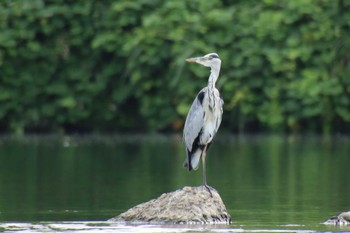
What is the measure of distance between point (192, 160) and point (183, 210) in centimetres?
130

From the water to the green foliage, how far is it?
78.7 inches

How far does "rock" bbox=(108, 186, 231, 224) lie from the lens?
15.0 metres

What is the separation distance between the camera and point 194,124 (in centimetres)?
1611

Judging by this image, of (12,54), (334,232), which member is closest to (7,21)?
(12,54)

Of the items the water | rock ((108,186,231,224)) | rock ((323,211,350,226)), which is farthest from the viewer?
the water

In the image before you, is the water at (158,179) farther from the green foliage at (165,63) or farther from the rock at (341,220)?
the green foliage at (165,63)

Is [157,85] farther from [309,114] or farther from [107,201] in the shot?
[107,201]

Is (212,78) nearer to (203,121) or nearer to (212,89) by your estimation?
(212,89)

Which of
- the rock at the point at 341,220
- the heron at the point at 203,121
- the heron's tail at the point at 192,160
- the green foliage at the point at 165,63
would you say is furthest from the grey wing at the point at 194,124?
the green foliage at the point at 165,63

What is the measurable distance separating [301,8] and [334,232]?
72.3ft

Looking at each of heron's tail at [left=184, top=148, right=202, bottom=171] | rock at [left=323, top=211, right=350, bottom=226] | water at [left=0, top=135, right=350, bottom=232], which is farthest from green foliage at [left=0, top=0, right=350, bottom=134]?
rock at [left=323, top=211, right=350, bottom=226]

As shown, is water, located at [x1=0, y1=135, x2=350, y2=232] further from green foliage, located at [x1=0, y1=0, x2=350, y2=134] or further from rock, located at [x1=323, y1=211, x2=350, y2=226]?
green foliage, located at [x1=0, y1=0, x2=350, y2=134]

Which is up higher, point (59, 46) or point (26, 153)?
point (59, 46)

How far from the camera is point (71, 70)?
38219 millimetres
